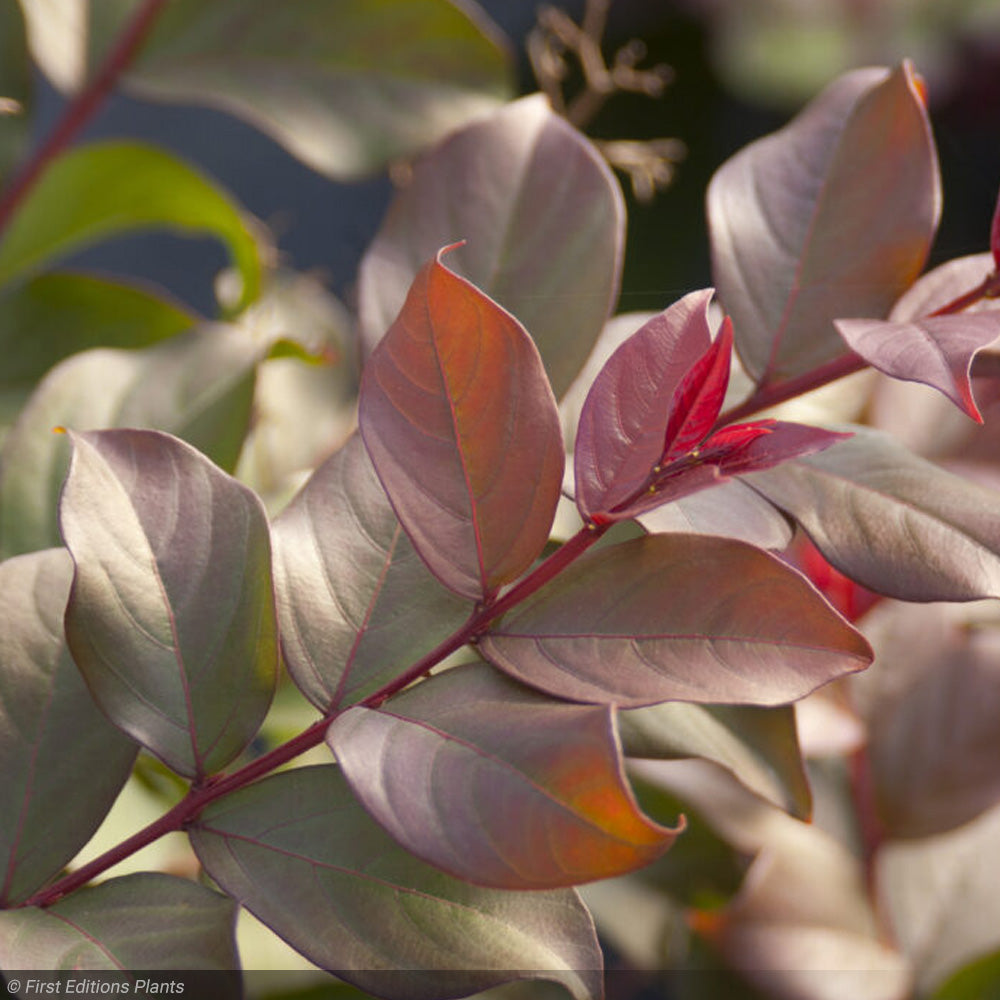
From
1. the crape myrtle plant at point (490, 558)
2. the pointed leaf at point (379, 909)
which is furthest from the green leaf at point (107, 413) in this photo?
the pointed leaf at point (379, 909)

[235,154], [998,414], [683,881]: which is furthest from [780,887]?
[235,154]

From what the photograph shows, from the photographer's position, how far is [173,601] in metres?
0.19

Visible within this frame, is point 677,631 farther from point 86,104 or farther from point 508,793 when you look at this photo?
point 86,104

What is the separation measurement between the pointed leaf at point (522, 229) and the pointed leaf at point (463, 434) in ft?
0.18

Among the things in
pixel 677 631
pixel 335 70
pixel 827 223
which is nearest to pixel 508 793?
pixel 677 631

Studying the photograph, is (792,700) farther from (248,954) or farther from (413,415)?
(248,954)

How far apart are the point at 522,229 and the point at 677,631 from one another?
0.35 feet

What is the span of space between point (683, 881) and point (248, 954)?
0.14 m

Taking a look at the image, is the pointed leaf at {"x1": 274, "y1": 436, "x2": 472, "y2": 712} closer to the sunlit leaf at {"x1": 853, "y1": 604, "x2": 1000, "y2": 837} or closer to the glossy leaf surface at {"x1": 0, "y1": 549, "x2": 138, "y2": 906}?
the glossy leaf surface at {"x1": 0, "y1": 549, "x2": 138, "y2": 906}

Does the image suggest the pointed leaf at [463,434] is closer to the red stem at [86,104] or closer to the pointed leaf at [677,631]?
the pointed leaf at [677,631]

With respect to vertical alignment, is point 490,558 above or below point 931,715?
above

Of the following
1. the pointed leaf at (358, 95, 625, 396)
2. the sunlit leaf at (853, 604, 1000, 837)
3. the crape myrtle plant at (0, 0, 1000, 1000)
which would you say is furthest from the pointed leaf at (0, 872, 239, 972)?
the sunlit leaf at (853, 604, 1000, 837)

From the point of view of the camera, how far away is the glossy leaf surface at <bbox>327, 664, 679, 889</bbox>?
15 cm

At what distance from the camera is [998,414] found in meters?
0.27
